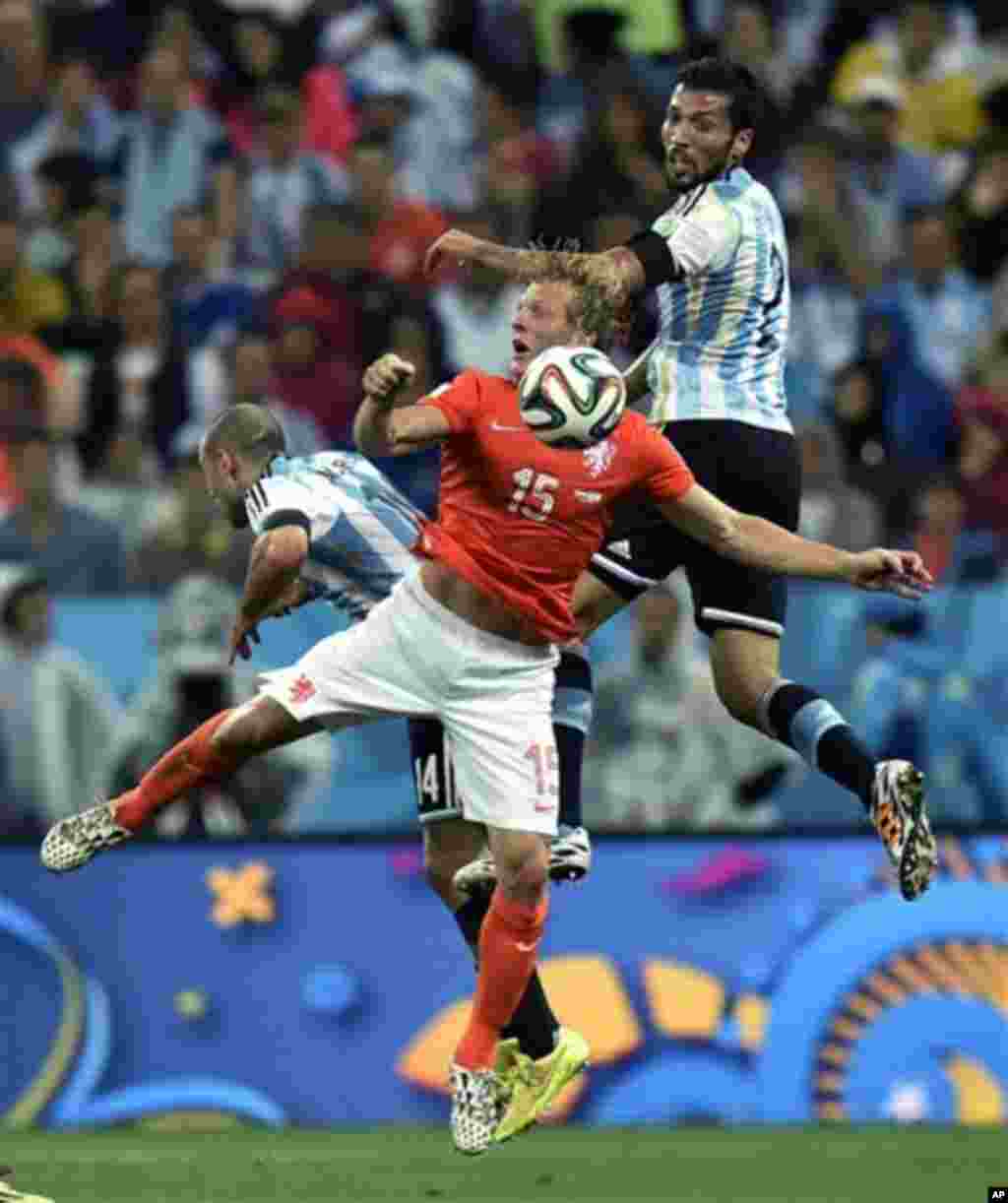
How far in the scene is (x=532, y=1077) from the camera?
9.80m

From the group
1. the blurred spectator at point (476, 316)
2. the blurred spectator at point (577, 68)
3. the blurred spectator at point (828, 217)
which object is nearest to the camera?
the blurred spectator at point (476, 316)

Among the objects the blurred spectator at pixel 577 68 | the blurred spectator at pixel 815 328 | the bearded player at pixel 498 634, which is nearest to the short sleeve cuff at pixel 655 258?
the bearded player at pixel 498 634

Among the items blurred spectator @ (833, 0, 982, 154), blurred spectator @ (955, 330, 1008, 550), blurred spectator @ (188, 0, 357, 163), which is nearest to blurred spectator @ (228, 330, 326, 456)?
blurred spectator @ (188, 0, 357, 163)

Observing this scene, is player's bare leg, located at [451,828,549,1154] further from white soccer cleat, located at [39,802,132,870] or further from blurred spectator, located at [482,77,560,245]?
blurred spectator, located at [482,77,560,245]

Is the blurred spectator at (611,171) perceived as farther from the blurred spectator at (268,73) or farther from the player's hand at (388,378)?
the player's hand at (388,378)

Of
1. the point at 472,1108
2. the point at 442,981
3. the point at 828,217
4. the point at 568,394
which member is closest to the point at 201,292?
the point at 828,217

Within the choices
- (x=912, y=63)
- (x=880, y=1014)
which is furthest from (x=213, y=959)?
(x=912, y=63)

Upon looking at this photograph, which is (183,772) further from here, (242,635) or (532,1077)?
(532,1077)

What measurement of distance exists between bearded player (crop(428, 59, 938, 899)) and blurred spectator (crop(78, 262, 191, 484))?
4.84 metres

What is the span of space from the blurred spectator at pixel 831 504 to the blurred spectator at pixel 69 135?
14.4 feet

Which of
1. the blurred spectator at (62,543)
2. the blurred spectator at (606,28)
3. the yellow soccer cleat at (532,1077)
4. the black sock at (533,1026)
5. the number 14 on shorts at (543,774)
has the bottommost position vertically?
the yellow soccer cleat at (532,1077)

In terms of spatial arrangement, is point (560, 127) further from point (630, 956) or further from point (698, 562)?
point (698, 562)

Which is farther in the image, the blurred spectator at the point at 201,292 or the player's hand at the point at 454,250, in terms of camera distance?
the blurred spectator at the point at 201,292

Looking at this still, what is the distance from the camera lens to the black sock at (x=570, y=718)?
10328 mm
